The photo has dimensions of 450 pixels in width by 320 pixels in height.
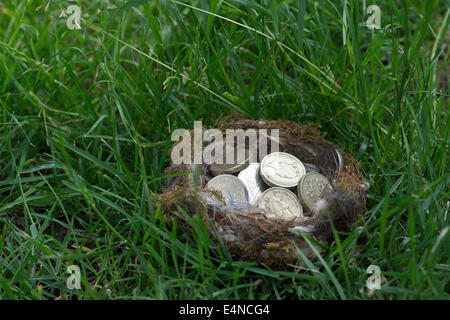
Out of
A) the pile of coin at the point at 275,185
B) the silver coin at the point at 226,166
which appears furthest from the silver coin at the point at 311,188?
the silver coin at the point at 226,166

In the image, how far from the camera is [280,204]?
8.84 ft

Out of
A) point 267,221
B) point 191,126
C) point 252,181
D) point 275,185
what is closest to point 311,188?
point 275,185

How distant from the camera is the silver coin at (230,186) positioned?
2.73m

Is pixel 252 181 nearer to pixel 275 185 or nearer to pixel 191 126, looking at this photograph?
pixel 275 185

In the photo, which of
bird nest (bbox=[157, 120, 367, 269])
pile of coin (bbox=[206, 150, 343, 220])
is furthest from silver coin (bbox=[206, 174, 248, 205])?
bird nest (bbox=[157, 120, 367, 269])

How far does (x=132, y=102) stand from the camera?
121 inches

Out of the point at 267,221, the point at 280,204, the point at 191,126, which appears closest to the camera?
the point at 267,221

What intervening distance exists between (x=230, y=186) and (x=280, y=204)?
31 cm

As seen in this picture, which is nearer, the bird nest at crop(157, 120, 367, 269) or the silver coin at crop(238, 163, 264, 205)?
the bird nest at crop(157, 120, 367, 269)

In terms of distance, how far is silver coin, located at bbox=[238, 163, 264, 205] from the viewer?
9.16 ft

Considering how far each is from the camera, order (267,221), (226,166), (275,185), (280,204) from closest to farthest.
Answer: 1. (267,221)
2. (280,204)
3. (275,185)
4. (226,166)

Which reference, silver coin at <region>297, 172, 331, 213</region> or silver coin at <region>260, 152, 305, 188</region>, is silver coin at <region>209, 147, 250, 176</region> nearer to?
silver coin at <region>260, 152, 305, 188</region>

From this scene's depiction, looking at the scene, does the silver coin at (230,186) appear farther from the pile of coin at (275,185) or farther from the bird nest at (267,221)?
the bird nest at (267,221)
